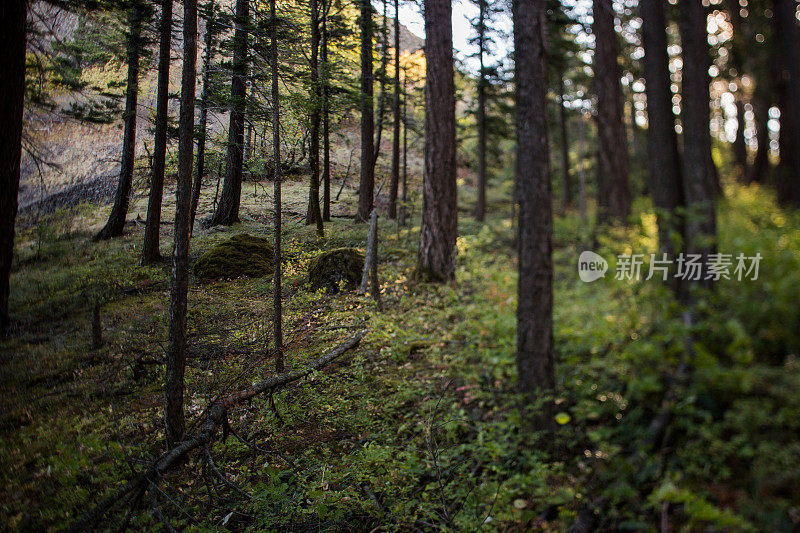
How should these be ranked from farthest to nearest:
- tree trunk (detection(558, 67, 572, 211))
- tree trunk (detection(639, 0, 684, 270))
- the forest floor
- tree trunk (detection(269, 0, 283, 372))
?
tree trunk (detection(558, 67, 572, 211)) → tree trunk (detection(639, 0, 684, 270)) → tree trunk (detection(269, 0, 283, 372)) → the forest floor

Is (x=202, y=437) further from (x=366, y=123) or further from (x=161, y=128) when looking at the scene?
(x=366, y=123)

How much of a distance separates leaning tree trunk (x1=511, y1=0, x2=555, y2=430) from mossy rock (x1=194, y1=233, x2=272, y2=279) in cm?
311

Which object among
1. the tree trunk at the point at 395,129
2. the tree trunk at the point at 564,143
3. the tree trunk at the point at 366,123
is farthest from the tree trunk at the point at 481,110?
the tree trunk at the point at 564,143

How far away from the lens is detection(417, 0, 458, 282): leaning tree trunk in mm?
7344

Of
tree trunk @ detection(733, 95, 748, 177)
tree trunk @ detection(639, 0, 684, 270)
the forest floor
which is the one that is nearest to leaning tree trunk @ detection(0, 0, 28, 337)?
the forest floor

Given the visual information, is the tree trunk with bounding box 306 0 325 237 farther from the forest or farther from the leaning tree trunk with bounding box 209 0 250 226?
the leaning tree trunk with bounding box 209 0 250 226

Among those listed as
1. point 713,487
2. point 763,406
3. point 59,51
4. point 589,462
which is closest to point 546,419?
point 589,462

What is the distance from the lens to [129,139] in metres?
4.57

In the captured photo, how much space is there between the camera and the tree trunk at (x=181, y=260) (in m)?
4.01

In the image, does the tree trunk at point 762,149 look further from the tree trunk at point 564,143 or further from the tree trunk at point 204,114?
the tree trunk at point 204,114

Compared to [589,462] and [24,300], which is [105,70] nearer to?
[24,300]

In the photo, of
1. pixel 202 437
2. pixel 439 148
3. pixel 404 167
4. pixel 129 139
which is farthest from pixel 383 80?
pixel 202 437

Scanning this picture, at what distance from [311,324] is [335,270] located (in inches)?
32.6

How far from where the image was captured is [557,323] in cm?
592
